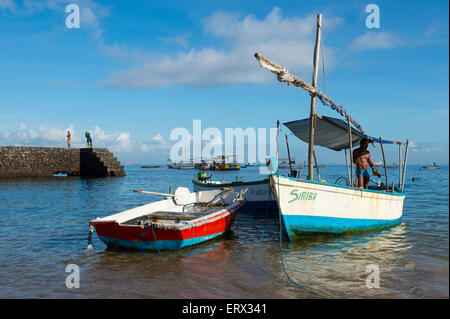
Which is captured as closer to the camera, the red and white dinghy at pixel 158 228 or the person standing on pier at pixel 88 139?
the red and white dinghy at pixel 158 228

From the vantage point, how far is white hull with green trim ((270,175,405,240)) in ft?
31.3

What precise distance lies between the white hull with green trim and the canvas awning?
95.2 inches

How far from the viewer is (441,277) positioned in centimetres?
735

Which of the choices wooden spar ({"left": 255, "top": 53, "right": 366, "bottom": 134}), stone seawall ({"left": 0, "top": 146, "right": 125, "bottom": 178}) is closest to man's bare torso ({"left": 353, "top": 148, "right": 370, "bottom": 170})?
wooden spar ({"left": 255, "top": 53, "right": 366, "bottom": 134})

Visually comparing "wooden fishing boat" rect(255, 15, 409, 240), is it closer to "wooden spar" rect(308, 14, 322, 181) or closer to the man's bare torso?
"wooden spar" rect(308, 14, 322, 181)

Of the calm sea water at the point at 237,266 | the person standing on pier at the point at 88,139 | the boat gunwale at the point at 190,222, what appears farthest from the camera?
the person standing on pier at the point at 88,139

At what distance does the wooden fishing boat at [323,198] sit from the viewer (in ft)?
31.1

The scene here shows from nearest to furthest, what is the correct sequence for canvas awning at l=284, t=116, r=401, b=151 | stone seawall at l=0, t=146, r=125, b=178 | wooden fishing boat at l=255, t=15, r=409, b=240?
wooden fishing boat at l=255, t=15, r=409, b=240 → canvas awning at l=284, t=116, r=401, b=151 → stone seawall at l=0, t=146, r=125, b=178

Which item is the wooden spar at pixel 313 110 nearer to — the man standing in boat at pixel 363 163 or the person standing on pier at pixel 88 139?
the man standing in boat at pixel 363 163

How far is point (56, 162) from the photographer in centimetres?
4569

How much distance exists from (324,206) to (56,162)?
44068 millimetres

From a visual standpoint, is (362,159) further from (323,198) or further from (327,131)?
(323,198)

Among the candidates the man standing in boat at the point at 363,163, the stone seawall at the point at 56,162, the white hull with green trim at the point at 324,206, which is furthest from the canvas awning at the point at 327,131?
the stone seawall at the point at 56,162

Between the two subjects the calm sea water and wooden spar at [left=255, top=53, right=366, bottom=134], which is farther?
wooden spar at [left=255, top=53, right=366, bottom=134]
